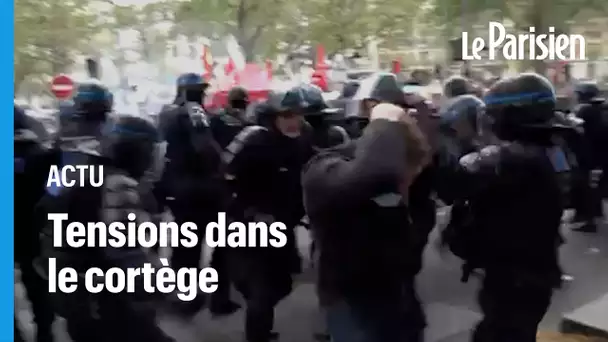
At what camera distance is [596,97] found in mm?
1718

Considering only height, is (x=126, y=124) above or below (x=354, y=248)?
above

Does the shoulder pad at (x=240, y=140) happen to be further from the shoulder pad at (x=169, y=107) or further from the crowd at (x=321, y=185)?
the shoulder pad at (x=169, y=107)

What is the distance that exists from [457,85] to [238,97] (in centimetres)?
53

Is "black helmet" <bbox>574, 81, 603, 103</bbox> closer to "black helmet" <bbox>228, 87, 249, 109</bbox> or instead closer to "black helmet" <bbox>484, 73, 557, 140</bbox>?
"black helmet" <bbox>484, 73, 557, 140</bbox>

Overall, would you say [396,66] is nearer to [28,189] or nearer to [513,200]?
[513,200]

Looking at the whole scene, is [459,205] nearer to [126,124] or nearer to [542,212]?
[542,212]

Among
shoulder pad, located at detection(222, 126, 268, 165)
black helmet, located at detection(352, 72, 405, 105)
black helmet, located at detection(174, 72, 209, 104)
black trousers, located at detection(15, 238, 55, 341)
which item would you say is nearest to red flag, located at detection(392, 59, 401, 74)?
black helmet, located at detection(352, 72, 405, 105)

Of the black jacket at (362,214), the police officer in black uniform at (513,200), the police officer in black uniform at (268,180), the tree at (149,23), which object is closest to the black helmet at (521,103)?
the police officer in black uniform at (513,200)

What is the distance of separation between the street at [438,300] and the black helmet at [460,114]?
21cm

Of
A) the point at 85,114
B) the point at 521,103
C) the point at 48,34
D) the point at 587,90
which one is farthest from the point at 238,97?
the point at 587,90

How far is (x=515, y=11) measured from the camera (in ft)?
5.58

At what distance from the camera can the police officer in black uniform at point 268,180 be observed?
1.71 m

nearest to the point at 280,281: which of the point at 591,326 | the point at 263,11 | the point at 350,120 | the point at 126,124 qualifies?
the point at 350,120

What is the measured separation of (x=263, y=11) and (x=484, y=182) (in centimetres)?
69
